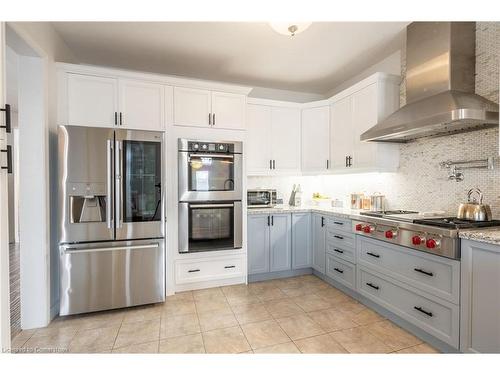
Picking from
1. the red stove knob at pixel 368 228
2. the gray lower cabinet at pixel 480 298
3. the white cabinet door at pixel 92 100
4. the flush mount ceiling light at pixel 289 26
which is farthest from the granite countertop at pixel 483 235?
the white cabinet door at pixel 92 100

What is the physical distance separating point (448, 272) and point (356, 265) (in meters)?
0.95

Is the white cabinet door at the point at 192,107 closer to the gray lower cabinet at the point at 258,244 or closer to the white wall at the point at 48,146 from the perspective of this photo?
the white wall at the point at 48,146

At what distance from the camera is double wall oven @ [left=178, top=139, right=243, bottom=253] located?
282 centimetres

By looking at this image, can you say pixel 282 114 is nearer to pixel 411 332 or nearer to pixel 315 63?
pixel 315 63

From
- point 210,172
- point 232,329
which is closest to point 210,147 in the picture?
point 210,172

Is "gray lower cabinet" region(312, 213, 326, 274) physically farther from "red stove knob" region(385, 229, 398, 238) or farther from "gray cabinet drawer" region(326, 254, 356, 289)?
"red stove knob" region(385, 229, 398, 238)

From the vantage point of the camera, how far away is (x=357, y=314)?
2.41 m

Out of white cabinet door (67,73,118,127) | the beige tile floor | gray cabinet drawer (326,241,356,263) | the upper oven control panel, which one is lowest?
the beige tile floor

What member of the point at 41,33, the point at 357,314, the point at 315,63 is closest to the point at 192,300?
the point at 357,314

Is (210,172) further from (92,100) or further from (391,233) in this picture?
(391,233)

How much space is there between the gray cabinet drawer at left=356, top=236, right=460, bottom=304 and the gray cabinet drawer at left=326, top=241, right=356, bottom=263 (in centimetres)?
12

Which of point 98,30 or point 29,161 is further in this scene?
point 98,30

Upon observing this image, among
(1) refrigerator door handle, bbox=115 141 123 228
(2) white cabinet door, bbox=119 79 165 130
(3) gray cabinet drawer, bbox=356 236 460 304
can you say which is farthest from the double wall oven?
(3) gray cabinet drawer, bbox=356 236 460 304

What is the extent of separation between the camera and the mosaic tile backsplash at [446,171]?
6.69ft
